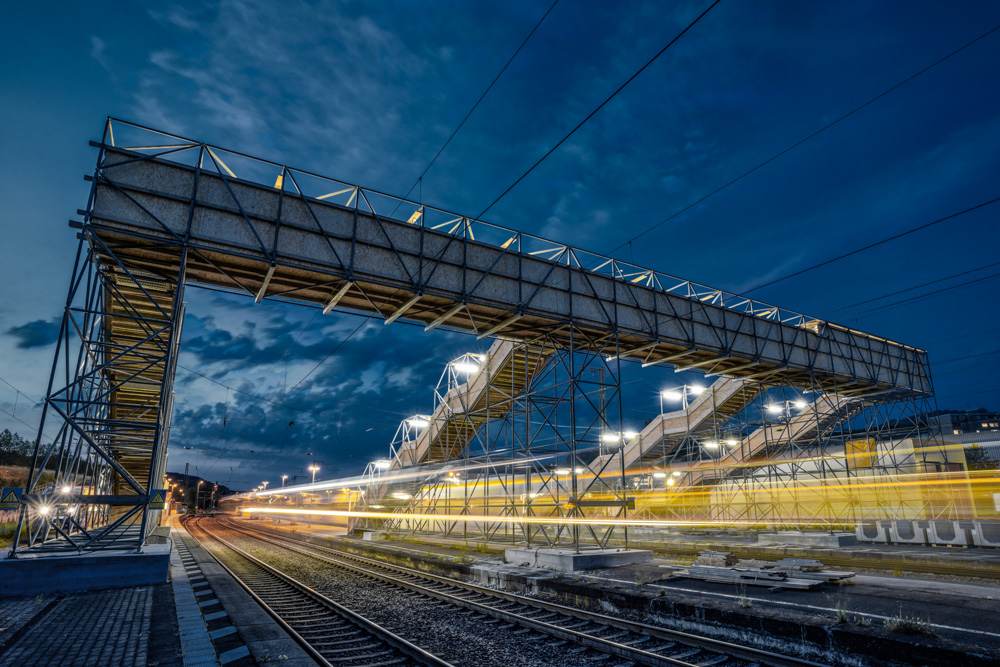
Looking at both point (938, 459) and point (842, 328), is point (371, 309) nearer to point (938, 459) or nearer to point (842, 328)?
point (842, 328)

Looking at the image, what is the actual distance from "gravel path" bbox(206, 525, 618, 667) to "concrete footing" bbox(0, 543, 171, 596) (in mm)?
3992

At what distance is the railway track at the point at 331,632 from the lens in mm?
7891

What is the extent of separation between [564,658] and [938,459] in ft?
112

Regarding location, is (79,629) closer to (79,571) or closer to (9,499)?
(79,571)

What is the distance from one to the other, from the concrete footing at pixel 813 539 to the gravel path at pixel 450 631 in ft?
55.7

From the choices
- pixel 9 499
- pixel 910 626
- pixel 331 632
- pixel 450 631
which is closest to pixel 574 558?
pixel 450 631

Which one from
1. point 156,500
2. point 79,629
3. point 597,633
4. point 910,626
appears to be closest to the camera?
point 910,626

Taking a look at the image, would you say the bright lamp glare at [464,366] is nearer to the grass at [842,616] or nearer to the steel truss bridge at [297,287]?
the steel truss bridge at [297,287]

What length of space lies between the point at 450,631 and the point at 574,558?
6.85 metres

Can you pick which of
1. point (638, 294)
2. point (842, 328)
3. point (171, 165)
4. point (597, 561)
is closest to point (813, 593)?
point (597, 561)

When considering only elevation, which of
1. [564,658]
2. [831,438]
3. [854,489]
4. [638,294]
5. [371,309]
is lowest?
[564,658]

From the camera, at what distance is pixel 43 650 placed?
A: 294 inches

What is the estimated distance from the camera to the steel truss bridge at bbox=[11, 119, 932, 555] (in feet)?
44.9

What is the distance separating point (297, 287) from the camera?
1644 centimetres
